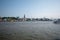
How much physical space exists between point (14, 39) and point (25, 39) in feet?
1.09

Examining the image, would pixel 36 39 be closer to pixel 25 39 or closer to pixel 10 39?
pixel 25 39

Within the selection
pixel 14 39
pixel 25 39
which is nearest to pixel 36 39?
pixel 25 39

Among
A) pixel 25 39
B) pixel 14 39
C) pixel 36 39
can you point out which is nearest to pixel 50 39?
pixel 36 39

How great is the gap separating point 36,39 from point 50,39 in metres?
0.42

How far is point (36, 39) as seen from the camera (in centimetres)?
320

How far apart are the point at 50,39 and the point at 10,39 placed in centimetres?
119

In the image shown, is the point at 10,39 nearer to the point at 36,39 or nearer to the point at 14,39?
the point at 14,39

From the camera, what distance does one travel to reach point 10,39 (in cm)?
322

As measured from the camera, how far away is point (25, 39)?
3.19 metres

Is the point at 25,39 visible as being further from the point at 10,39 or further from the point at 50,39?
the point at 50,39

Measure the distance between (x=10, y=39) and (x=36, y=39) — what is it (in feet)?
2.53

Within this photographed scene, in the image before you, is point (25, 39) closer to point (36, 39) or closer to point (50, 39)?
point (36, 39)

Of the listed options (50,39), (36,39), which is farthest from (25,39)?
(50,39)

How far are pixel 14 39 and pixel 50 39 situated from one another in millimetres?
1073
